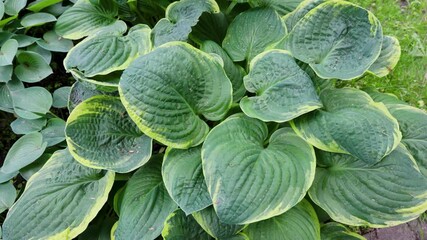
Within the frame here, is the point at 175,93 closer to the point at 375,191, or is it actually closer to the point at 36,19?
the point at 375,191

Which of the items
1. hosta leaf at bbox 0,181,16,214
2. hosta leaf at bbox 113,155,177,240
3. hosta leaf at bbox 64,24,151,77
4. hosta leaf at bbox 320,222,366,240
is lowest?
hosta leaf at bbox 0,181,16,214

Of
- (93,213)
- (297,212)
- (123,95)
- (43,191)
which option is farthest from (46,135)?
(297,212)

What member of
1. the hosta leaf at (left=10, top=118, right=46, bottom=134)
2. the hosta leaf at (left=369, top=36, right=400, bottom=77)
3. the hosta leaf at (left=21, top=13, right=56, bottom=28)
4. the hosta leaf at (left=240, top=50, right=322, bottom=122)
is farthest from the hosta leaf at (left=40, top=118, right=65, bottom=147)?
the hosta leaf at (left=369, top=36, right=400, bottom=77)

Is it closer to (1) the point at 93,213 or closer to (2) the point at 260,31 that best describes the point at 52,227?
(1) the point at 93,213

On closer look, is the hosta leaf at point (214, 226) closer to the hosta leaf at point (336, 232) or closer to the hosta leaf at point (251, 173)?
the hosta leaf at point (251, 173)

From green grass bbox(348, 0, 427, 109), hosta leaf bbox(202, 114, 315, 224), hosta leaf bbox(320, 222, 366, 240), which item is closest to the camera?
hosta leaf bbox(202, 114, 315, 224)

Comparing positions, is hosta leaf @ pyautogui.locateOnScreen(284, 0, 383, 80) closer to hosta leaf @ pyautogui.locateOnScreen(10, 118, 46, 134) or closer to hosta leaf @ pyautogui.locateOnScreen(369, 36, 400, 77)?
hosta leaf @ pyautogui.locateOnScreen(369, 36, 400, 77)

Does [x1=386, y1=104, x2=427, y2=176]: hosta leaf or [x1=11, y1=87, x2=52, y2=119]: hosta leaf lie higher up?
[x1=386, y1=104, x2=427, y2=176]: hosta leaf
